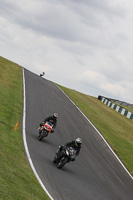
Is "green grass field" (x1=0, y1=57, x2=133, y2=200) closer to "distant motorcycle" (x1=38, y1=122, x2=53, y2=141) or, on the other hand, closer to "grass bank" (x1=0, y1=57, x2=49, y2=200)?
"grass bank" (x1=0, y1=57, x2=49, y2=200)

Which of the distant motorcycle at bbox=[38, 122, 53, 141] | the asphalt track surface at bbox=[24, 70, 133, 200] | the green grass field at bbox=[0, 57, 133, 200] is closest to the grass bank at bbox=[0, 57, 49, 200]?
the green grass field at bbox=[0, 57, 133, 200]

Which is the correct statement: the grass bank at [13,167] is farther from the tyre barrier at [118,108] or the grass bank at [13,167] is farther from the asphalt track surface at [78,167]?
the tyre barrier at [118,108]

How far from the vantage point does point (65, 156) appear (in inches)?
655

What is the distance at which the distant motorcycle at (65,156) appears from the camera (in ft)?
54.1

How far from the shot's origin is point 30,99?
32469 mm

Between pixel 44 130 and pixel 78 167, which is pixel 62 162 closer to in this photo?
pixel 78 167

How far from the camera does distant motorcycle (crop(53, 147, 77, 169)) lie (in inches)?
649

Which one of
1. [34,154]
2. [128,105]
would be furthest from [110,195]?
[128,105]

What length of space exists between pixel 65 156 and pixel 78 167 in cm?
185

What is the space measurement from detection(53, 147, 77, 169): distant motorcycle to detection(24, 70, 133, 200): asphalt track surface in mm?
313

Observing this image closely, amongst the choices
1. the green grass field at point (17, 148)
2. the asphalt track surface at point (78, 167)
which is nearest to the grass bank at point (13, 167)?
the green grass field at point (17, 148)

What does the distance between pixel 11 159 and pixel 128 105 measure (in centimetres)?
5141

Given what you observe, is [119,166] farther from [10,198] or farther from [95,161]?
[10,198]

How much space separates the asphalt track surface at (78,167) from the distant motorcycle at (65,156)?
0.31 meters
